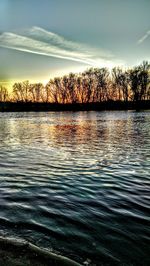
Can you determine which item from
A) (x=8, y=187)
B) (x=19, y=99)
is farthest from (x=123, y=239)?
(x=19, y=99)

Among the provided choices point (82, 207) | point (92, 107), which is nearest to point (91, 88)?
point (92, 107)

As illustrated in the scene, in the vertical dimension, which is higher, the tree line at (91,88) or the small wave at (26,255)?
the tree line at (91,88)

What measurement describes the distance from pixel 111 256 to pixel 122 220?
1.72 meters

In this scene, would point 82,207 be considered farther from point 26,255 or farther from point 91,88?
point 91,88

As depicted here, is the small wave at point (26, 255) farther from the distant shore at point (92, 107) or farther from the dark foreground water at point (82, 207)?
the distant shore at point (92, 107)

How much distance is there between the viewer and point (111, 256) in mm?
4523

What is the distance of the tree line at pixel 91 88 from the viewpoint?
11519cm

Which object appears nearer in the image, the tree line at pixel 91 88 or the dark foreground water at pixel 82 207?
the dark foreground water at pixel 82 207

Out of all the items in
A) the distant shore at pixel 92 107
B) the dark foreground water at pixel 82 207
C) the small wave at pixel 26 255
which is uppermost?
the distant shore at pixel 92 107

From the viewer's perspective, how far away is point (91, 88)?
5581 inches

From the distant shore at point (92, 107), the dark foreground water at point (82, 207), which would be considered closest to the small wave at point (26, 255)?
the dark foreground water at point (82, 207)

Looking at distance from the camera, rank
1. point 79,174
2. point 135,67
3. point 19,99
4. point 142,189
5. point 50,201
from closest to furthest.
A: point 50,201 < point 142,189 < point 79,174 < point 135,67 < point 19,99

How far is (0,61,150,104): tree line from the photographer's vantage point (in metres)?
115

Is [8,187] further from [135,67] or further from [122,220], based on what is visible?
[135,67]
